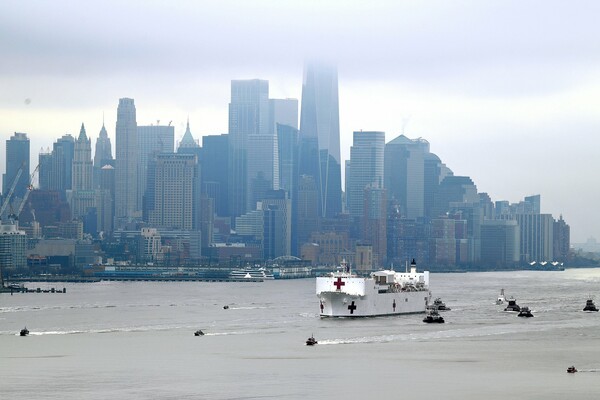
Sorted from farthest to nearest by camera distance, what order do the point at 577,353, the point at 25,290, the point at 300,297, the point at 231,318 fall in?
the point at 25,290, the point at 300,297, the point at 231,318, the point at 577,353

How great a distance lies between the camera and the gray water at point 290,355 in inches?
2685

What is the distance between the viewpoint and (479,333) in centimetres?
10362

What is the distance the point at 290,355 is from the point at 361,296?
34395 mm

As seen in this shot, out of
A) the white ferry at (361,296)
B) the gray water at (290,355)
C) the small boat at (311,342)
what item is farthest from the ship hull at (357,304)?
the small boat at (311,342)

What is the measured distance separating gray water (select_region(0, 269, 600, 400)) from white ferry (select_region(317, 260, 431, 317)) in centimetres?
181

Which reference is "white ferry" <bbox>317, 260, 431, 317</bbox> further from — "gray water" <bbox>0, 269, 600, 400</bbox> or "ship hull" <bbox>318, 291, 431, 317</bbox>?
"gray water" <bbox>0, 269, 600, 400</bbox>

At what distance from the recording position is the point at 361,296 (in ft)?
389

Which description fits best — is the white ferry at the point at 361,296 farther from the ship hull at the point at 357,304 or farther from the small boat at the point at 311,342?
the small boat at the point at 311,342

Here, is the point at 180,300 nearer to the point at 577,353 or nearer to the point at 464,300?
the point at 464,300

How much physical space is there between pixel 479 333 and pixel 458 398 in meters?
38.8

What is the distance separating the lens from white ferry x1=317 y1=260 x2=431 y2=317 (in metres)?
118

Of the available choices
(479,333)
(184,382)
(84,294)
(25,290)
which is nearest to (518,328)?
(479,333)

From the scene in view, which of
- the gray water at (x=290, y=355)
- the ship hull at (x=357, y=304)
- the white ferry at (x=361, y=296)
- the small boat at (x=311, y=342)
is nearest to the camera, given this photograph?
the gray water at (x=290, y=355)

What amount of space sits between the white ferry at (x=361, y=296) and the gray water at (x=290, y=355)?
71.4 inches
